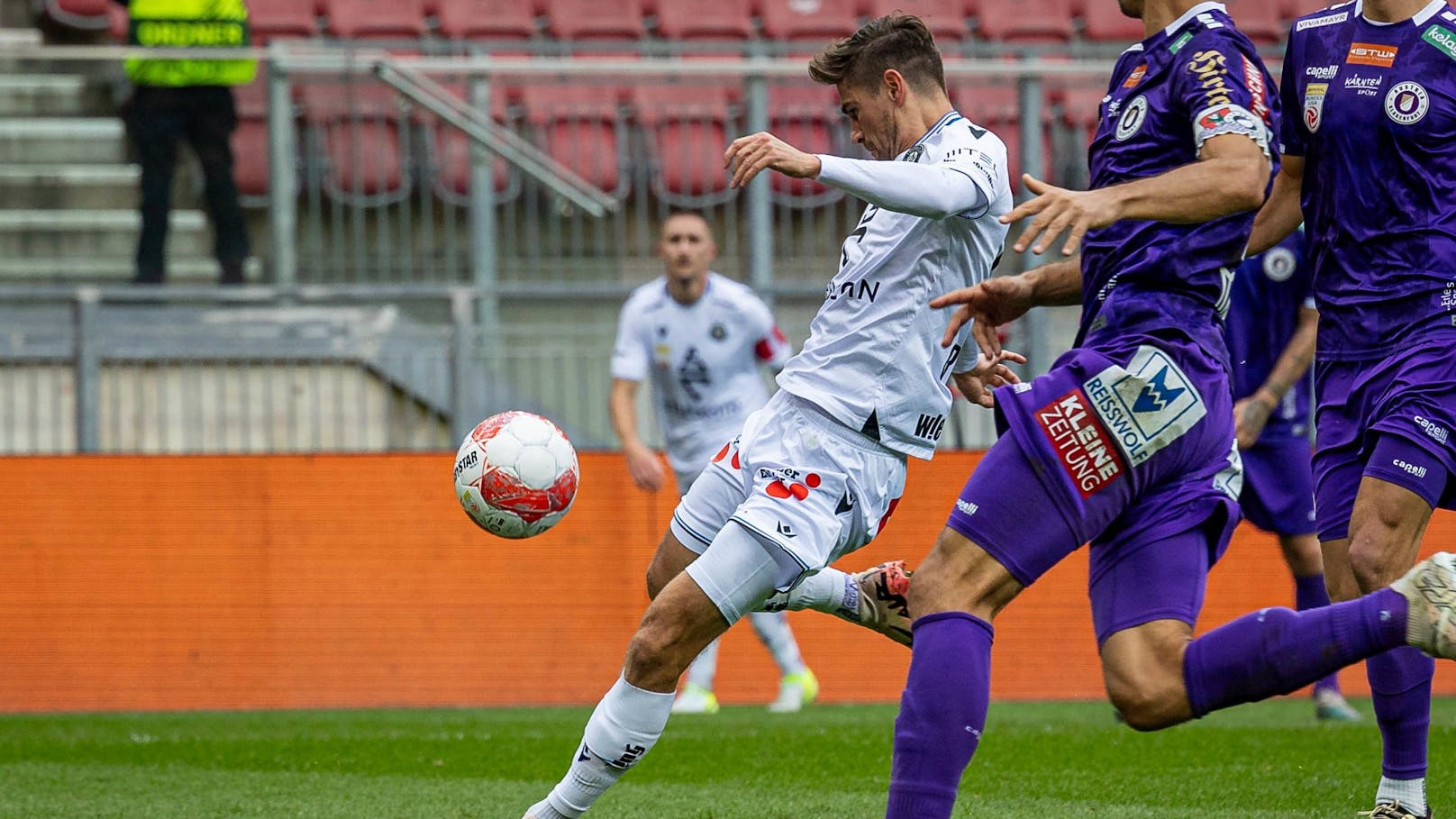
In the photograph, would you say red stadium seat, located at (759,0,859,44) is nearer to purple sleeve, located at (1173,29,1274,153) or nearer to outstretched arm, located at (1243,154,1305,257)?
outstretched arm, located at (1243,154,1305,257)

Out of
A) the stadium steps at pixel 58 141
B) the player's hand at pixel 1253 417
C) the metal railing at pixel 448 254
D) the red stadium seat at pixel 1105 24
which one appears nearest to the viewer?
the player's hand at pixel 1253 417

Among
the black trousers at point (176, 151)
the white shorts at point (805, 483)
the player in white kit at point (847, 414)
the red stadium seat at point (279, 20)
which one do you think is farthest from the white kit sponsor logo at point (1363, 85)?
the red stadium seat at point (279, 20)

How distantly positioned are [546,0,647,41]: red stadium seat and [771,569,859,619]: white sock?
350 inches

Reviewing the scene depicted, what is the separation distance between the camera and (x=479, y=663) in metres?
9.73

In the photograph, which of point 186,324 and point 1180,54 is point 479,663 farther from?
point 1180,54

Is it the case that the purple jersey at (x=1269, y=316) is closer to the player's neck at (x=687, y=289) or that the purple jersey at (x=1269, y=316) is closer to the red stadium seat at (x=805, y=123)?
the player's neck at (x=687, y=289)

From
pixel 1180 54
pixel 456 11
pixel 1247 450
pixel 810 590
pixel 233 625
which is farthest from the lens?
pixel 456 11

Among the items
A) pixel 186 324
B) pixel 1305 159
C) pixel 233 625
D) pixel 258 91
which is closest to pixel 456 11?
pixel 258 91

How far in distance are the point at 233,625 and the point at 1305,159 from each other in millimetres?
6426

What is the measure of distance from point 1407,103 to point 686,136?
6.40 metres

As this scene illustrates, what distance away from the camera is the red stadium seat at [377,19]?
13.4 meters

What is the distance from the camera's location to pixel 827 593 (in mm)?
5285

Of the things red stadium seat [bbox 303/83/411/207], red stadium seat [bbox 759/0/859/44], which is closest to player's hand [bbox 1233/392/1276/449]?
red stadium seat [bbox 303/83/411/207]

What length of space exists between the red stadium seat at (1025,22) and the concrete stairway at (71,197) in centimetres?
628
